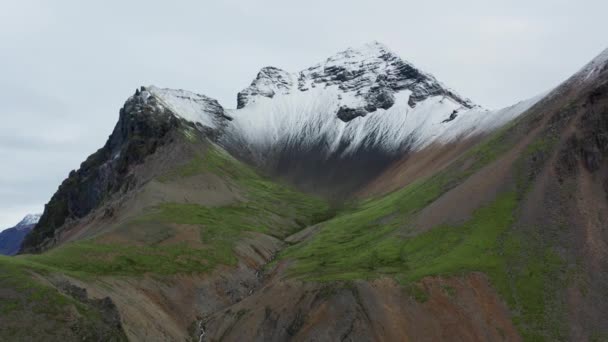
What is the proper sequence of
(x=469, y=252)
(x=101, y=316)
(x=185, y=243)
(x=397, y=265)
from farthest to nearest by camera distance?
(x=185, y=243), (x=397, y=265), (x=469, y=252), (x=101, y=316)

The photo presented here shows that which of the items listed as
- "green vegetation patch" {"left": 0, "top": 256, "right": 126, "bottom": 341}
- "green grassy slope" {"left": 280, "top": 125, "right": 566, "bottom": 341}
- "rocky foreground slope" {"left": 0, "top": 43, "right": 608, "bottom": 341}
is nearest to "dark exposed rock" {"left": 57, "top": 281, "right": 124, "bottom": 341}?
"green vegetation patch" {"left": 0, "top": 256, "right": 126, "bottom": 341}

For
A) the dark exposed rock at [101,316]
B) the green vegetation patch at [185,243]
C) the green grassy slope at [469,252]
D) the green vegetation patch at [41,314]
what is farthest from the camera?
the green vegetation patch at [185,243]

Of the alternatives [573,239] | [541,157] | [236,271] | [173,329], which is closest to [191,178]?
[236,271]

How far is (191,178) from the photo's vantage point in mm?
176625

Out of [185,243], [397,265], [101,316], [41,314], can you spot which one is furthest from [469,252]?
[41,314]

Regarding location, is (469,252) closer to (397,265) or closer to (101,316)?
(397,265)

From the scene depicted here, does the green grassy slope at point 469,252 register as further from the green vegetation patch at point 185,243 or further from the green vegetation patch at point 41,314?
the green vegetation patch at point 41,314

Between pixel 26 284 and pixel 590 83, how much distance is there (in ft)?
377

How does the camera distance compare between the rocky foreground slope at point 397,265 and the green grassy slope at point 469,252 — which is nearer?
the rocky foreground slope at point 397,265

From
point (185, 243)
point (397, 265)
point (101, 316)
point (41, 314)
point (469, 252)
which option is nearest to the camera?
point (41, 314)

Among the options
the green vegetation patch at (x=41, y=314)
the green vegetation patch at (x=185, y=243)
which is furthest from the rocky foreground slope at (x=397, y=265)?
the green vegetation patch at (x=185, y=243)

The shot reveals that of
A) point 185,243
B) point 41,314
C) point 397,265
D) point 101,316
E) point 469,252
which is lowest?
point 469,252

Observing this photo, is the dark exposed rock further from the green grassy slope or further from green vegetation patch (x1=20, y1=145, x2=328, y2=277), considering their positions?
the green grassy slope

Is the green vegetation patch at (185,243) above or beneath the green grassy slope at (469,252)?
above
